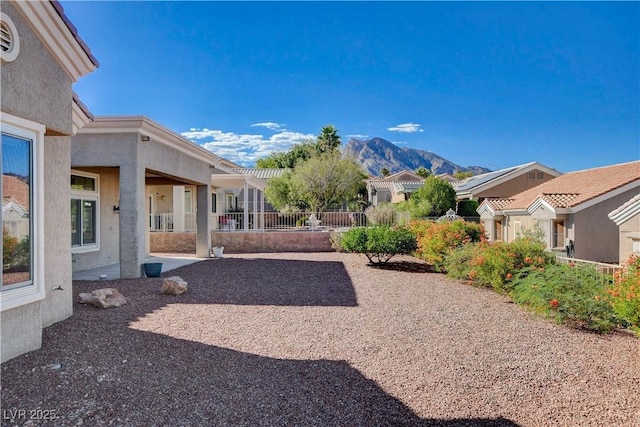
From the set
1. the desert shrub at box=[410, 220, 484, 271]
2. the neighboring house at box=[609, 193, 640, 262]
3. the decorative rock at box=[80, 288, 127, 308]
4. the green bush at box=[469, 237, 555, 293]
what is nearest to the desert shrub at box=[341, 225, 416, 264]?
the desert shrub at box=[410, 220, 484, 271]

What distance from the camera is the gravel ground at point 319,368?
4258 mm

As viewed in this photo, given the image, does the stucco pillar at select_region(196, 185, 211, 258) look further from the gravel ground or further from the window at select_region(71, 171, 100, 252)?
the gravel ground

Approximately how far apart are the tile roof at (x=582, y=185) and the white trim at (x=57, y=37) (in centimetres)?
1856

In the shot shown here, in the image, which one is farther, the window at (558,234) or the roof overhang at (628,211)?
the window at (558,234)

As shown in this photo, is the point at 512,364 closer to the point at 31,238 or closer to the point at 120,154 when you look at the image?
the point at 31,238

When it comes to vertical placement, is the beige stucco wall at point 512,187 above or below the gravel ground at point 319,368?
above

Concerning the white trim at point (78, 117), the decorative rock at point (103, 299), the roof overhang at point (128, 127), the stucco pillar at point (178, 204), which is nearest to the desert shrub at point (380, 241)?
the roof overhang at point (128, 127)

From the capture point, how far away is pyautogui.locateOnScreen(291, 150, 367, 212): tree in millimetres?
36781

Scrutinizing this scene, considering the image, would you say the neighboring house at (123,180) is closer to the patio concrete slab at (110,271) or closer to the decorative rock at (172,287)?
the patio concrete slab at (110,271)

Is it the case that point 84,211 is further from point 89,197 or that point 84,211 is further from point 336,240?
point 336,240

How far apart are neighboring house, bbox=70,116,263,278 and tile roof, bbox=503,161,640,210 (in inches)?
604

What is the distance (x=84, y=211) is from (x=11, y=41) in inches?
384

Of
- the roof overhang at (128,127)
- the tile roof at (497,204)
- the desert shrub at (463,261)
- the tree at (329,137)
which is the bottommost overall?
the desert shrub at (463,261)

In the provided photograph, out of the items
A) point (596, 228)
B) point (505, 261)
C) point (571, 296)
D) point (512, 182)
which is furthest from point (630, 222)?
point (512, 182)
